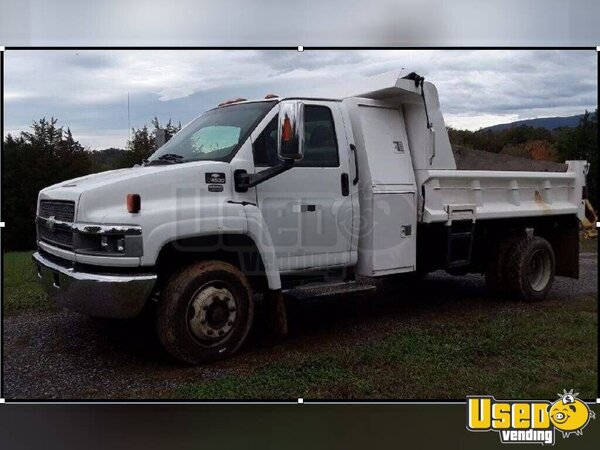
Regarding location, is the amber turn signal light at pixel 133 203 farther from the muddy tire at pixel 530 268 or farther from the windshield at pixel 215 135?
the muddy tire at pixel 530 268

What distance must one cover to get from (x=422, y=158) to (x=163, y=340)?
3.14 m

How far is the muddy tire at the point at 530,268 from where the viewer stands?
683cm

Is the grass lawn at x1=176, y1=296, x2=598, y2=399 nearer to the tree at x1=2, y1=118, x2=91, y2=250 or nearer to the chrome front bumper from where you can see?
the chrome front bumper

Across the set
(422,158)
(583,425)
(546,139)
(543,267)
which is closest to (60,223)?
(422,158)

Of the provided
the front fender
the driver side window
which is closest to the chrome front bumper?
the front fender

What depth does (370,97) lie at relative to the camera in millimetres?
5613

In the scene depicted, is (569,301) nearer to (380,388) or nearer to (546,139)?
(546,139)

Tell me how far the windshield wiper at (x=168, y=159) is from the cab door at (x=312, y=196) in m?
0.69

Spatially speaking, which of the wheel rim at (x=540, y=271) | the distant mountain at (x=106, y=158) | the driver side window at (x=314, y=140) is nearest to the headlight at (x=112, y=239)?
the distant mountain at (x=106, y=158)

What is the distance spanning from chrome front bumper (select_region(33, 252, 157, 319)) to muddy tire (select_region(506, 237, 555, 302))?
450 centimetres

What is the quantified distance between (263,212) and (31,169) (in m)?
2.10

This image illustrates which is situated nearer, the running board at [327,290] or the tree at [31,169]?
the tree at [31,169]

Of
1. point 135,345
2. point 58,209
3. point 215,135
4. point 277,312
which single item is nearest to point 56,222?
point 58,209

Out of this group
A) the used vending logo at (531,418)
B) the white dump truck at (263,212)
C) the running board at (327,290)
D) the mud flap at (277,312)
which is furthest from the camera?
the running board at (327,290)
